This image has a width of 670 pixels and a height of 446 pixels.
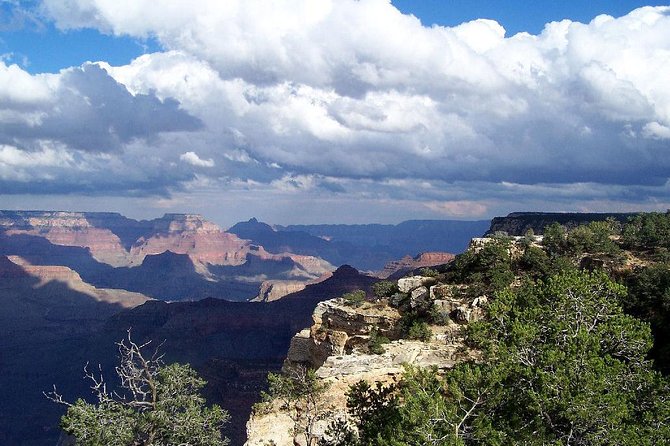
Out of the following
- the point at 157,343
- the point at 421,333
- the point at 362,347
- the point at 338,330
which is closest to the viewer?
the point at 421,333

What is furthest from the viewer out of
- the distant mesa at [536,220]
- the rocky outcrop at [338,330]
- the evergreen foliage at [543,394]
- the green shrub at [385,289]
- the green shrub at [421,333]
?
the distant mesa at [536,220]

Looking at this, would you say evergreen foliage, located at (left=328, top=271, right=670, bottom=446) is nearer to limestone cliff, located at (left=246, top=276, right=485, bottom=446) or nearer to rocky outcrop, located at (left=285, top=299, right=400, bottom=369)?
limestone cliff, located at (left=246, top=276, right=485, bottom=446)

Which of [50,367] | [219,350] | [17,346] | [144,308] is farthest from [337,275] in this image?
[17,346]

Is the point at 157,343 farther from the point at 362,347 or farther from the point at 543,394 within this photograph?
the point at 543,394

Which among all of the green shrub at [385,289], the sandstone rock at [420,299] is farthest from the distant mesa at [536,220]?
the sandstone rock at [420,299]

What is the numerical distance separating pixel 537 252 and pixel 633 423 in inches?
1042

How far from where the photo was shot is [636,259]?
37719mm

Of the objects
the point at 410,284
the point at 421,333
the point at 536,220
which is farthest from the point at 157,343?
the point at 421,333

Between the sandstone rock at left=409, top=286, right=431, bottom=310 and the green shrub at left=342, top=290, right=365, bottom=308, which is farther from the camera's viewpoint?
the green shrub at left=342, top=290, right=365, bottom=308

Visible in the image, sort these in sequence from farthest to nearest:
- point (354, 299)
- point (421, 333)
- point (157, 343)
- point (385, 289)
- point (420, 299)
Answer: point (157, 343), point (385, 289), point (354, 299), point (420, 299), point (421, 333)

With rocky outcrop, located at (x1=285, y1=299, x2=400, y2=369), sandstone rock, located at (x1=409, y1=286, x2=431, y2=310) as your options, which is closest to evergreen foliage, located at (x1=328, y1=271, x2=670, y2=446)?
sandstone rock, located at (x1=409, y1=286, x2=431, y2=310)

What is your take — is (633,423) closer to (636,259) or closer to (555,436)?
(555,436)

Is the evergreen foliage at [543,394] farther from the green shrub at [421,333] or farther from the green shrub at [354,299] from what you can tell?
the green shrub at [354,299]

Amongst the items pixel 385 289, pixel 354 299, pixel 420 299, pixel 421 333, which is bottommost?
pixel 354 299
